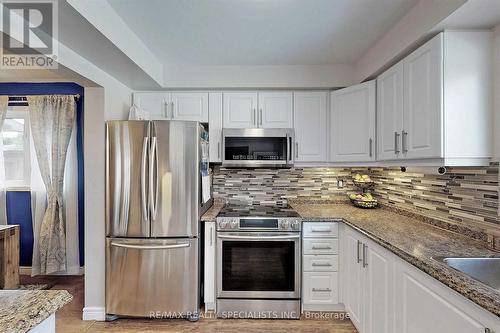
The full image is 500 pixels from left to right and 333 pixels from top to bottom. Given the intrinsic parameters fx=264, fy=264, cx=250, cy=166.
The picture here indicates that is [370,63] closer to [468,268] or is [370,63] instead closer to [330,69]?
[330,69]

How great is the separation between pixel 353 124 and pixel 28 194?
4.04 m

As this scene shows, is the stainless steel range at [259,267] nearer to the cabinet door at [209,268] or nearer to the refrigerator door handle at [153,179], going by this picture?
the cabinet door at [209,268]

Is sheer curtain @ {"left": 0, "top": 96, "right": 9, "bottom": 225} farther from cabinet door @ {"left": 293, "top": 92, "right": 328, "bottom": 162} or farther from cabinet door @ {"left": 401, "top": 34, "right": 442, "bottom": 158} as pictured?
cabinet door @ {"left": 401, "top": 34, "right": 442, "bottom": 158}

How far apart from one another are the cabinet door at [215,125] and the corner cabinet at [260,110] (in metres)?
0.07

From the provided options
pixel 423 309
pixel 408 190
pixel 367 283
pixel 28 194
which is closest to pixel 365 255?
pixel 367 283

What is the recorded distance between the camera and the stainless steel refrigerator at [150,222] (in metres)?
2.35

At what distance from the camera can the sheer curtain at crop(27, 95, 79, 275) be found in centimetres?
324

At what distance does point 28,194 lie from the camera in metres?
3.39

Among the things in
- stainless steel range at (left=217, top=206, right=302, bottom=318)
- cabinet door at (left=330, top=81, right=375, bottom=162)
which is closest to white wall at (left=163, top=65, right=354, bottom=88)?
cabinet door at (left=330, top=81, right=375, bottom=162)

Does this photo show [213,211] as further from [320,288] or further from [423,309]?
[423,309]

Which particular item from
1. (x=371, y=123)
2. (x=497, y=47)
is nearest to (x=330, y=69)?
(x=371, y=123)

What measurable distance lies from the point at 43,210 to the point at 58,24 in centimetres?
259

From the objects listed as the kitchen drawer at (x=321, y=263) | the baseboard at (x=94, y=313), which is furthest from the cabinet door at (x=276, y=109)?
the baseboard at (x=94, y=313)

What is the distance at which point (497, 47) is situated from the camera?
1551mm
